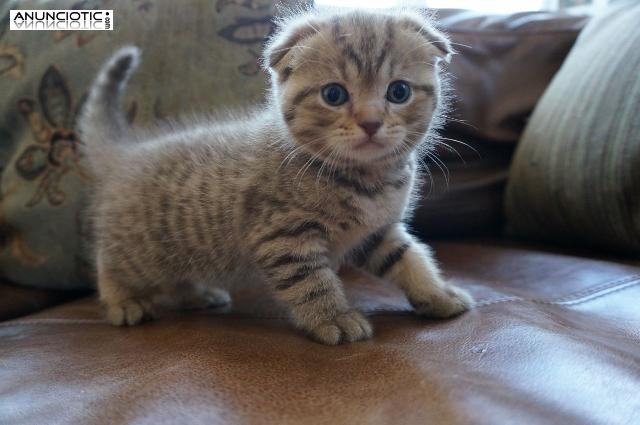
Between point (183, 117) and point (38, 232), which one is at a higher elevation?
point (183, 117)

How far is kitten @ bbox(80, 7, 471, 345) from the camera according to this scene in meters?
1.06

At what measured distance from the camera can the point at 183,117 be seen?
1.49 meters

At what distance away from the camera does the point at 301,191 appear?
3.58 ft

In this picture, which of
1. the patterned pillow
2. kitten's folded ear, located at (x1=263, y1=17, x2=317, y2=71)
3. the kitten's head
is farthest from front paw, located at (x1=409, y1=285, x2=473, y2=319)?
the patterned pillow

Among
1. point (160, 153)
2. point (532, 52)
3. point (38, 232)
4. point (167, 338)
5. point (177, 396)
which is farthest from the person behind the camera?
point (532, 52)


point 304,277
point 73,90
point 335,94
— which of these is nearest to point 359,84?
point 335,94

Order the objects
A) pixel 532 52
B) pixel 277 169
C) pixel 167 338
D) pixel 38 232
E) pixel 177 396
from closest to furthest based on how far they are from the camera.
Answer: pixel 177 396 → pixel 167 338 → pixel 277 169 → pixel 38 232 → pixel 532 52

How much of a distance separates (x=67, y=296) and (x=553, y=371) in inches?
46.7

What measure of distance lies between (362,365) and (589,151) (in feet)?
2.66

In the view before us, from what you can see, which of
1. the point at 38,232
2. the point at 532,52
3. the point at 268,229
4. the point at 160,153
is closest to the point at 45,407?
the point at 268,229

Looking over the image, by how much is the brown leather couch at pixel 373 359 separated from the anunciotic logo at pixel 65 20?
2.18ft

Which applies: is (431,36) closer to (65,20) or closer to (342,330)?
(342,330)

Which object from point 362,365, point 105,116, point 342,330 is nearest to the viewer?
point 362,365

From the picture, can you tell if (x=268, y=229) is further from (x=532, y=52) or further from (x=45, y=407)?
(x=532, y=52)
